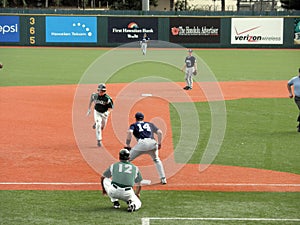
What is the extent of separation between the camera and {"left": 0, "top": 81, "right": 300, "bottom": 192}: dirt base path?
44.0 ft

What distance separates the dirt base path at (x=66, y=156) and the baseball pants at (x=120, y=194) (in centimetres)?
179

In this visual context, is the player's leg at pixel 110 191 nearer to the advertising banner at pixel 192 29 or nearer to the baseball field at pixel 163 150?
the baseball field at pixel 163 150

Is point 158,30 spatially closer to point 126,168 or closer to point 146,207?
point 146,207

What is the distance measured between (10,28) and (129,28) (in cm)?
1027

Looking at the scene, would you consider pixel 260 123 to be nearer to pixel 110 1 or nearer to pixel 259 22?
pixel 259 22

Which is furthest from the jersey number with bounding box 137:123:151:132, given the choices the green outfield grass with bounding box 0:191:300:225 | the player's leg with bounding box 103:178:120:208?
the player's leg with bounding box 103:178:120:208

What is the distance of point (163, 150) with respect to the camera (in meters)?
17.2

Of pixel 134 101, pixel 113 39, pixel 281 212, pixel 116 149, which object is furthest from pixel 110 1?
pixel 281 212

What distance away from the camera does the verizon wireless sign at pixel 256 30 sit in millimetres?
58344

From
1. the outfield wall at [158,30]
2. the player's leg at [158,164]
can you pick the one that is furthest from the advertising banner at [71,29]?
the player's leg at [158,164]

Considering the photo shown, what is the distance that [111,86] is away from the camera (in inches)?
1273

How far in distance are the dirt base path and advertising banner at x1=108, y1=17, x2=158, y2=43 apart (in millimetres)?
30596

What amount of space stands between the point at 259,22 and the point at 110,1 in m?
39.5

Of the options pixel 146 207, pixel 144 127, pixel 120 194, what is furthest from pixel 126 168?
pixel 144 127
